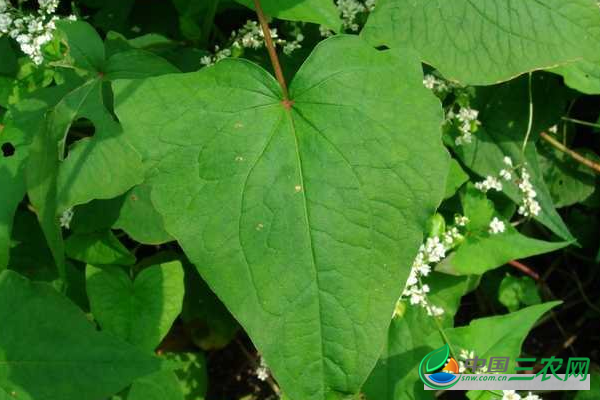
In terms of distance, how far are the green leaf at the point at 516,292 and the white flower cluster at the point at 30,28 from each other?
70.0 inches

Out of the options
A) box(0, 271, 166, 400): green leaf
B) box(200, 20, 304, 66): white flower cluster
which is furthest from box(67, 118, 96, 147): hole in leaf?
box(0, 271, 166, 400): green leaf

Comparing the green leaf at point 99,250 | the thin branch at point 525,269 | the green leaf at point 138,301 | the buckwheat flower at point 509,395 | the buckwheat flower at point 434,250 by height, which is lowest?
the buckwheat flower at point 509,395

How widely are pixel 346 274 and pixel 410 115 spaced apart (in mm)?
410

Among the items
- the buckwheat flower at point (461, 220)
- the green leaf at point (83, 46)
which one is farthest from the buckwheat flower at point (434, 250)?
the green leaf at point (83, 46)

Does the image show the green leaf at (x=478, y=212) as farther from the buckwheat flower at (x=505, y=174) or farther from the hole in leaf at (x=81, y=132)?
the hole in leaf at (x=81, y=132)

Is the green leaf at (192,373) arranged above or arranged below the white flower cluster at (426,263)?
below

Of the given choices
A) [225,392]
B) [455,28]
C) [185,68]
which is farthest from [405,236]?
[225,392]

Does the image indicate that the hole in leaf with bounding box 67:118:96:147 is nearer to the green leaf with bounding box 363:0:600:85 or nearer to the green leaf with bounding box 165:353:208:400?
the green leaf with bounding box 165:353:208:400

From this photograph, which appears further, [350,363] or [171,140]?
[171,140]

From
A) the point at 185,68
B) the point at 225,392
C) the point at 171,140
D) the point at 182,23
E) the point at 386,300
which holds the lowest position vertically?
the point at 225,392

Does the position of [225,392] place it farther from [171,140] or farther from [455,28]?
Answer: [455,28]

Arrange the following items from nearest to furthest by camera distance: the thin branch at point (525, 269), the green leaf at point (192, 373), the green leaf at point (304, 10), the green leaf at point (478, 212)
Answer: the green leaf at point (304, 10) < the green leaf at point (478, 212) < the green leaf at point (192, 373) < the thin branch at point (525, 269)

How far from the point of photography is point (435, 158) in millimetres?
1404

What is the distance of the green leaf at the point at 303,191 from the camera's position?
1.32 metres
